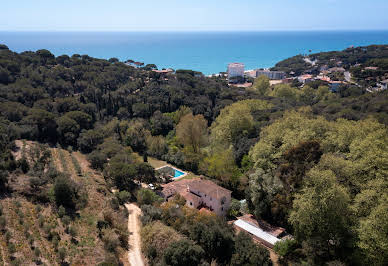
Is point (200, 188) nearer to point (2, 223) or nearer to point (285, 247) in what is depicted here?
point (285, 247)

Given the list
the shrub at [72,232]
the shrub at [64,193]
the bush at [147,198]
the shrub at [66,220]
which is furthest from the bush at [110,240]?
the bush at [147,198]

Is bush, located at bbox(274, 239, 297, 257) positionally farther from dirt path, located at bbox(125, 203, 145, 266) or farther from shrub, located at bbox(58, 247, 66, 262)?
shrub, located at bbox(58, 247, 66, 262)

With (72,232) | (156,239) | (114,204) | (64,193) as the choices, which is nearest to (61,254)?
(72,232)

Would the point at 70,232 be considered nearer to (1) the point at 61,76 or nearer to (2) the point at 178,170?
(2) the point at 178,170

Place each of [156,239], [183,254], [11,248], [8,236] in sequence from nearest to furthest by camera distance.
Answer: [11,248]
[8,236]
[183,254]
[156,239]

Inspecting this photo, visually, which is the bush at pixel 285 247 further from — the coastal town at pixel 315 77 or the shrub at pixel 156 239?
the coastal town at pixel 315 77
